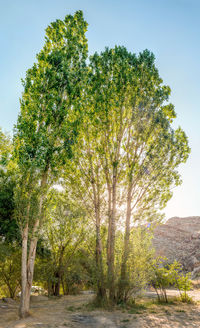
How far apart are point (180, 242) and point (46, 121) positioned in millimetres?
29933

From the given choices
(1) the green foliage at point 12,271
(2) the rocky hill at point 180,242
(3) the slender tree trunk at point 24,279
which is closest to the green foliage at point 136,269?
(3) the slender tree trunk at point 24,279

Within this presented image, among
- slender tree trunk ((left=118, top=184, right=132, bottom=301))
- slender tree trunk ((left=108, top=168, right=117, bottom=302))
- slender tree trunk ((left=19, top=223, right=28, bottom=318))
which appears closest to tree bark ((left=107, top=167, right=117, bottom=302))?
slender tree trunk ((left=108, top=168, right=117, bottom=302))

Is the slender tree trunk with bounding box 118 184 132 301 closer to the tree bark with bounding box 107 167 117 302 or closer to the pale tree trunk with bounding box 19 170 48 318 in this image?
the tree bark with bounding box 107 167 117 302

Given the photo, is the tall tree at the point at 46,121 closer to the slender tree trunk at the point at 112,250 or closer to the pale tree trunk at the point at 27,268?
the pale tree trunk at the point at 27,268

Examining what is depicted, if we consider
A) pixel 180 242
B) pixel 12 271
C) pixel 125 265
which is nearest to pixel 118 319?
pixel 125 265

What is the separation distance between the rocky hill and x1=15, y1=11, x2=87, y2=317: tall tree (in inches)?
873

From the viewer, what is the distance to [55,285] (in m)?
17.9

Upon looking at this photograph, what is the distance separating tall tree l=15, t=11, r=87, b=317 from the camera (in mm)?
9703

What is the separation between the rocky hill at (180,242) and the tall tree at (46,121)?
2217cm

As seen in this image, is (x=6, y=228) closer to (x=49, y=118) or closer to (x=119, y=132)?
(x=49, y=118)

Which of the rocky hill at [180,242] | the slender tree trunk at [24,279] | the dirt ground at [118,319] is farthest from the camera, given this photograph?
the rocky hill at [180,242]

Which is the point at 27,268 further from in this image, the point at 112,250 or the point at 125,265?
the point at 125,265

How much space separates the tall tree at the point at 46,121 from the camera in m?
9.70

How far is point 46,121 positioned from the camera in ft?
35.1
